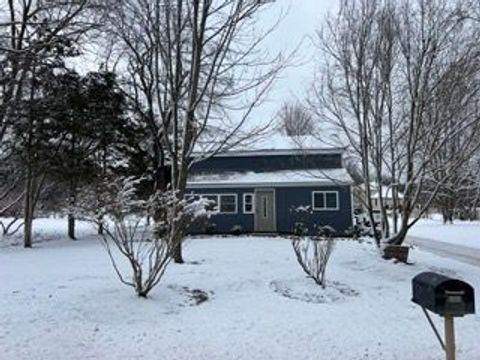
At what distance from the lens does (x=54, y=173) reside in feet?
69.6

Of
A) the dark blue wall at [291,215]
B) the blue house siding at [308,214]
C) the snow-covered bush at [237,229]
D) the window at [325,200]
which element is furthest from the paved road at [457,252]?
the snow-covered bush at [237,229]

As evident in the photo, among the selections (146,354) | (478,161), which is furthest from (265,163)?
(146,354)

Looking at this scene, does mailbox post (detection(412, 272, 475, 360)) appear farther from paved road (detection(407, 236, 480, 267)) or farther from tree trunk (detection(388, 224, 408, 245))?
paved road (detection(407, 236, 480, 267))

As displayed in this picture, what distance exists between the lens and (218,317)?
8133 millimetres

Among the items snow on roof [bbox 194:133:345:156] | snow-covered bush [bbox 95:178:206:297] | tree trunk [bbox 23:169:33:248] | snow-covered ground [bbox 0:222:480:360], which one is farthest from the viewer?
snow on roof [bbox 194:133:345:156]

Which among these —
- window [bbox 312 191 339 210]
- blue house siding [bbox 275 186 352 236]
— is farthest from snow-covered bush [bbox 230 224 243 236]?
window [bbox 312 191 339 210]

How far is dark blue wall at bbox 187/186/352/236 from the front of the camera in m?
26.5

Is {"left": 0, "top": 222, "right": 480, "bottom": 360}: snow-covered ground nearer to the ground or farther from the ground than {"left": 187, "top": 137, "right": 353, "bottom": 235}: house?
nearer to the ground

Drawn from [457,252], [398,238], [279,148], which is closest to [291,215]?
[279,148]

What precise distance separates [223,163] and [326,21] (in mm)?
14667

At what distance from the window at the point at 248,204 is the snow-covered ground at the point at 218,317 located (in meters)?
15.0

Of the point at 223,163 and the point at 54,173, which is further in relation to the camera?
the point at 223,163

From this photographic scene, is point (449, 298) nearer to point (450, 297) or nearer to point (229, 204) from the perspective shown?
point (450, 297)

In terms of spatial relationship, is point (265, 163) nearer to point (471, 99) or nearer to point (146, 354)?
point (471, 99)
